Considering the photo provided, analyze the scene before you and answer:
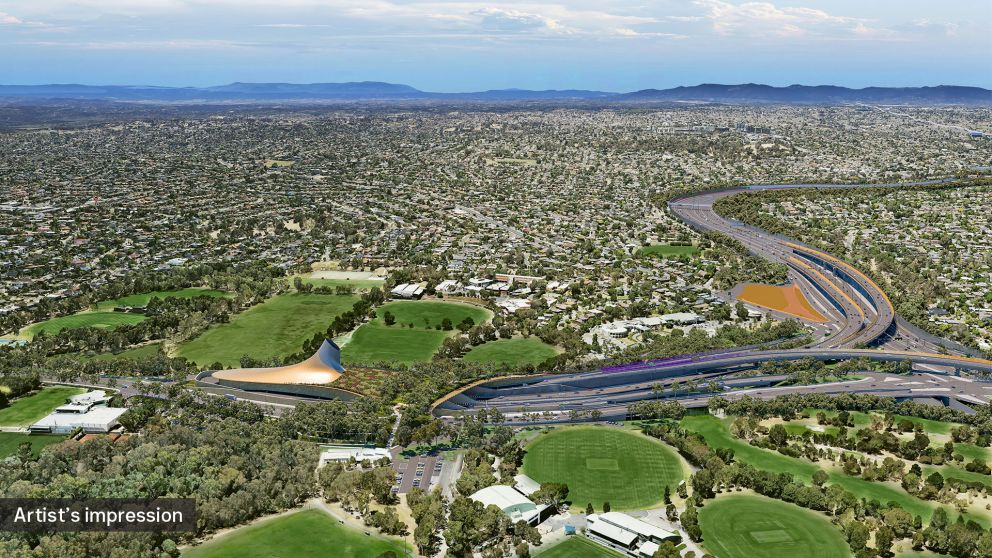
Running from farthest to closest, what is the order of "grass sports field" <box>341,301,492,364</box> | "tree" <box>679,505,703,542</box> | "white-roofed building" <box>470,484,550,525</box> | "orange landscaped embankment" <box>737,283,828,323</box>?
"orange landscaped embankment" <box>737,283,828,323</box> → "grass sports field" <box>341,301,492,364</box> → "white-roofed building" <box>470,484,550,525</box> → "tree" <box>679,505,703,542</box>

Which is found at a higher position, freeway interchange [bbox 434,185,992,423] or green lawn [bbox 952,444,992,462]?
freeway interchange [bbox 434,185,992,423]

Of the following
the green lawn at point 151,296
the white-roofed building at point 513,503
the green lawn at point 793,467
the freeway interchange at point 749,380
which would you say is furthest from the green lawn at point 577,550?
the green lawn at point 151,296

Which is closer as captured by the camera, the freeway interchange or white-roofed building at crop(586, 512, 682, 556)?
white-roofed building at crop(586, 512, 682, 556)

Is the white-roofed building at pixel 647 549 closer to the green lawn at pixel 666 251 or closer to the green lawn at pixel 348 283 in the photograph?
the green lawn at pixel 348 283

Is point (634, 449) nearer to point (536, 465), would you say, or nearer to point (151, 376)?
point (536, 465)

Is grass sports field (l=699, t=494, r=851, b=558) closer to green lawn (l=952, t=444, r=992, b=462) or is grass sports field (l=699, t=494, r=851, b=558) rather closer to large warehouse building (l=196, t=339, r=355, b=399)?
green lawn (l=952, t=444, r=992, b=462)

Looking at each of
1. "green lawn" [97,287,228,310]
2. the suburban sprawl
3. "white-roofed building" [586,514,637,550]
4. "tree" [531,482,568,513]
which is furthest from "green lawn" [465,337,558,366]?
"green lawn" [97,287,228,310]
